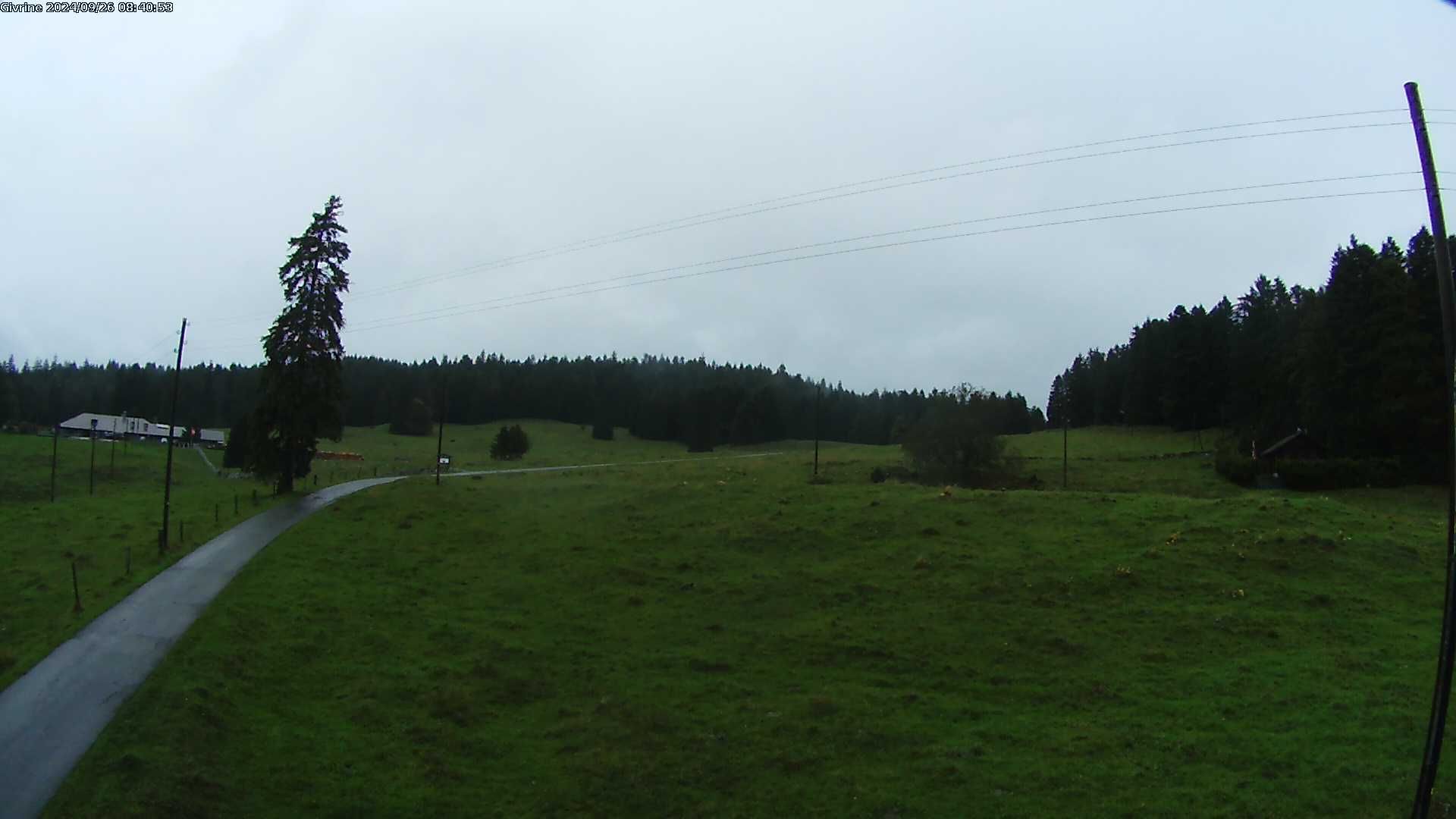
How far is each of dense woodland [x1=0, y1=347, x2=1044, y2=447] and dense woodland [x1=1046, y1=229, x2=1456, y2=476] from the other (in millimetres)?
33281

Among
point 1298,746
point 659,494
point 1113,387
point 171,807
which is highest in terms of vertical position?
point 1113,387

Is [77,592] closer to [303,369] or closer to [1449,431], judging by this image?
[303,369]

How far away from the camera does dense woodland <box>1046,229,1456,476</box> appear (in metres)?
66.4

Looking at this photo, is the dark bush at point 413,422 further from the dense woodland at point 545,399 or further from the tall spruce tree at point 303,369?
the tall spruce tree at point 303,369

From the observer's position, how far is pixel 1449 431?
14656 millimetres

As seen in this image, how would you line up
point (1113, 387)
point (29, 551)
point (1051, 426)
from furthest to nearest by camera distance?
point (1051, 426) → point (1113, 387) → point (29, 551)

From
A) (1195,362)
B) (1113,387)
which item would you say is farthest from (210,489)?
(1113,387)

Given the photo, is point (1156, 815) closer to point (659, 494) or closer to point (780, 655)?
point (780, 655)

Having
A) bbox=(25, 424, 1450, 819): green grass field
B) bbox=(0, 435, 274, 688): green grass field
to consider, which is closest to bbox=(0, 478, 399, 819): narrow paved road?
bbox=(25, 424, 1450, 819): green grass field

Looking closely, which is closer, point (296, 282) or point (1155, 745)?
point (1155, 745)

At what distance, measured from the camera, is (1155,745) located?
23.5 metres

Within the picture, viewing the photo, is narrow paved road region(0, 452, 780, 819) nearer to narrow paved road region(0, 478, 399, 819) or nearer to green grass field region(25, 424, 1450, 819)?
narrow paved road region(0, 478, 399, 819)

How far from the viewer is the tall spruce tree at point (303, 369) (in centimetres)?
5916

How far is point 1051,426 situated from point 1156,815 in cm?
13129
